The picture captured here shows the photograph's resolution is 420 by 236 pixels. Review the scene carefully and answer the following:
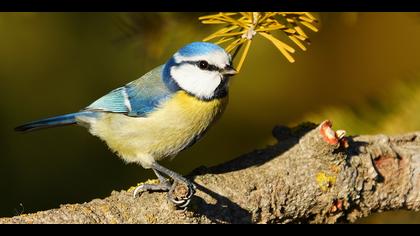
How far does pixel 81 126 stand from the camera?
292cm

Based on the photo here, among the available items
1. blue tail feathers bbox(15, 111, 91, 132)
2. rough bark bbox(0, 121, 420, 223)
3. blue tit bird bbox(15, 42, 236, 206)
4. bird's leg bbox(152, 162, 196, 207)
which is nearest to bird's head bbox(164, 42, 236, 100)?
blue tit bird bbox(15, 42, 236, 206)

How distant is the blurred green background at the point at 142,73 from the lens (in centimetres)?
248

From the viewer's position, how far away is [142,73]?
3053mm

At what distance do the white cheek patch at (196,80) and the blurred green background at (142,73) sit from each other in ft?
0.38

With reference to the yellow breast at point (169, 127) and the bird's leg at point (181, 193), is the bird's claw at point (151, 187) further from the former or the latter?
the yellow breast at point (169, 127)

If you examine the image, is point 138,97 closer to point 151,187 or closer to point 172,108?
A: point 172,108

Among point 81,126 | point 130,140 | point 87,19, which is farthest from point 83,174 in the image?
point 87,19

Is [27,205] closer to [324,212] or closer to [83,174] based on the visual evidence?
[83,174]

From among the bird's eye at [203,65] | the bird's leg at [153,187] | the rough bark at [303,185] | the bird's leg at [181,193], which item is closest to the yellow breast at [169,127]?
the bird's eye at [203,65]

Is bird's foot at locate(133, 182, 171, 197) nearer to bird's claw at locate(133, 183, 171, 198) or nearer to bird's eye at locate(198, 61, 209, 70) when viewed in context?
bird's claw at locate(133, 183, 171, 198)

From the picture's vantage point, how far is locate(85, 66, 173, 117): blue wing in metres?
2.56

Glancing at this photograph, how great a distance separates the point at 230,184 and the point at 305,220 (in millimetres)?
285

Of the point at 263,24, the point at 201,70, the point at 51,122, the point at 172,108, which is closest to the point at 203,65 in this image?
the point at 201,70

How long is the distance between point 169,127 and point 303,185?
58cm
